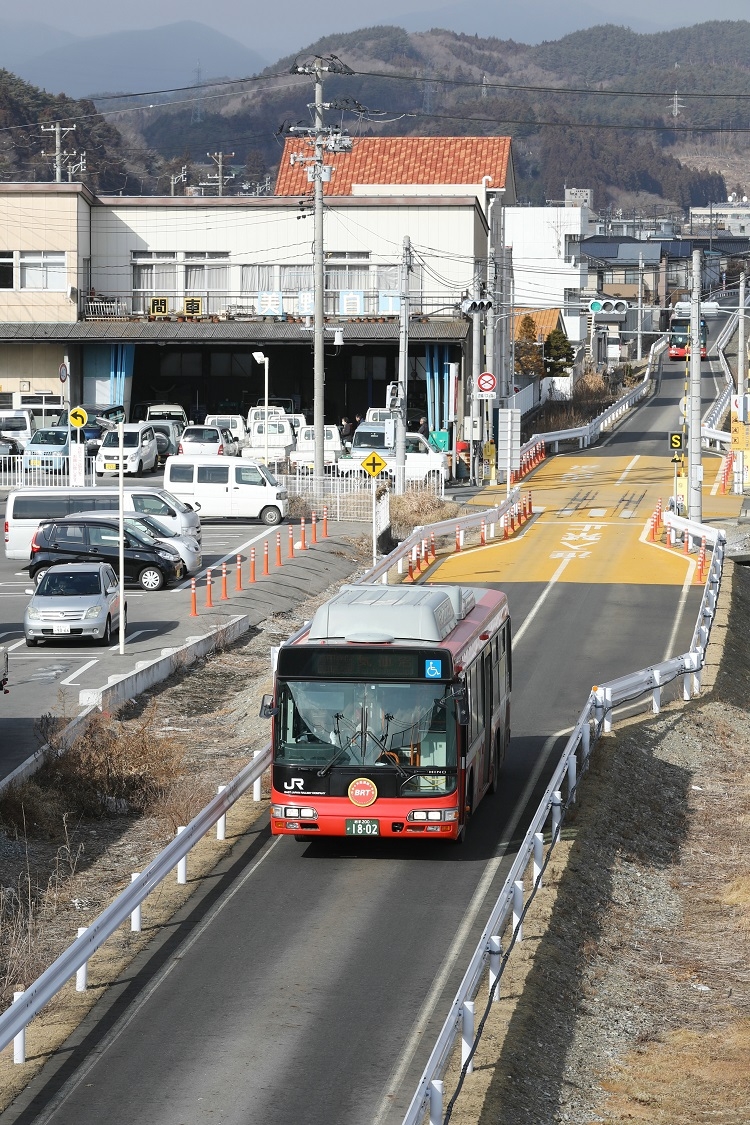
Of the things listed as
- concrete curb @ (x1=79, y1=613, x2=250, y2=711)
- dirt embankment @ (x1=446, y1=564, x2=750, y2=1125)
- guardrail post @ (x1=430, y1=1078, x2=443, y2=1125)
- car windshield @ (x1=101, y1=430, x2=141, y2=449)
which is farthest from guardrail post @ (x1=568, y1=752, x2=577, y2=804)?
car windshield @ (x1=101, y1=430, x2=141, y2=449)

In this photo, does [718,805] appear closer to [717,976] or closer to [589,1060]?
[717,976]

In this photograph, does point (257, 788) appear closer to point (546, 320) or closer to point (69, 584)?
point (69, 584)

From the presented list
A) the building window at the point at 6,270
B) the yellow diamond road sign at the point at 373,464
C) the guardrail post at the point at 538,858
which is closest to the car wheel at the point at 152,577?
the yellow diamond road sign at the point at 373,464

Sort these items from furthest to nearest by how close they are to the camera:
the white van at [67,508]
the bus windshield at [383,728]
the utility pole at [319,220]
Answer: the utility pole at [319,220] < the white van at [67,508] < the bus windshield at [383,728]

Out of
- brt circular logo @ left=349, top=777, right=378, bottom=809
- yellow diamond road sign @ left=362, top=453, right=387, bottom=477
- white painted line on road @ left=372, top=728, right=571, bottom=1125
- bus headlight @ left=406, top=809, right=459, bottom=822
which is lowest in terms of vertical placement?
white painted line on road @ left=372, top=728, right=571, bottom=1125

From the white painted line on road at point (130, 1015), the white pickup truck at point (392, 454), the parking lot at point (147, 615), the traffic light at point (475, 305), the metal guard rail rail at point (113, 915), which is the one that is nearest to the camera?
the white painted line on road at point (130, 1015)

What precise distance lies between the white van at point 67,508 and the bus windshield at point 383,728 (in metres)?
22.8

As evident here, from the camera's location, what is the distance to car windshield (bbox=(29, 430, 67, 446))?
52.2 m

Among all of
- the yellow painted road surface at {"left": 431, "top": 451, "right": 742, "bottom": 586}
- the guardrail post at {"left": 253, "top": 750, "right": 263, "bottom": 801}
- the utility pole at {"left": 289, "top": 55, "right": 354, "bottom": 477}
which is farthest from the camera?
the utility pole at {"left": 289, "top": 55, "right": 354, "bottom": 477}

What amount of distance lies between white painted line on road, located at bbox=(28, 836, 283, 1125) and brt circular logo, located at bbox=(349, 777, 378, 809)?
4.68 feet

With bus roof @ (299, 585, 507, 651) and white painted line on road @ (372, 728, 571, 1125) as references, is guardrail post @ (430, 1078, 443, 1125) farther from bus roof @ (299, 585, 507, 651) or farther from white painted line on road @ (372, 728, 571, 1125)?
bus roof @ (299, 585, 507, 651)

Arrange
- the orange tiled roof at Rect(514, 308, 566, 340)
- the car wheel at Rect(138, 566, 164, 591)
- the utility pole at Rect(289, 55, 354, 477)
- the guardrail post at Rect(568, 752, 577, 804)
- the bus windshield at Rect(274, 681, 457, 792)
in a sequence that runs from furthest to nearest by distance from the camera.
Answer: the orange tiled roof at Rect(514, 308, 566, 340)
the utility pole at Rect(289, 55, 354, 477)
the car wheel at Rect(138, 566, 164, 591)
the guardrail post at Rect(568, 752, 577, 804)
the bus windshield at Rect(274, 681, 457, 792)

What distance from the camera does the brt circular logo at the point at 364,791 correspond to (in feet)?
49.8

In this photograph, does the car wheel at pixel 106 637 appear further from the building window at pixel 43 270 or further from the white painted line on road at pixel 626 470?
the building window at pixel 43 270
